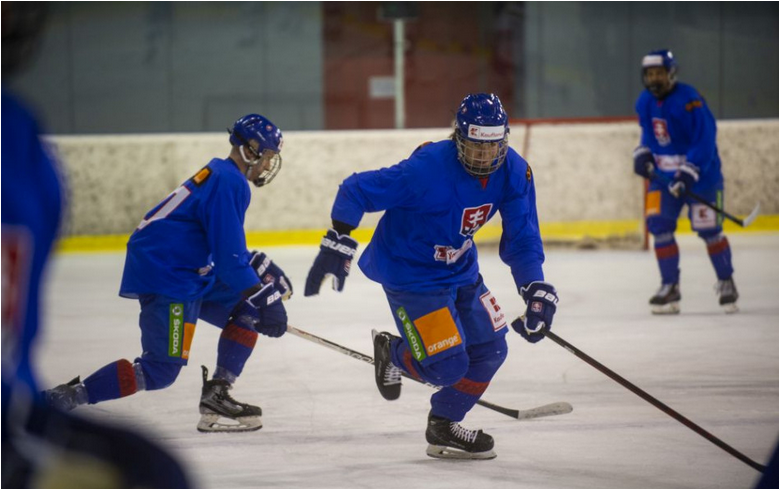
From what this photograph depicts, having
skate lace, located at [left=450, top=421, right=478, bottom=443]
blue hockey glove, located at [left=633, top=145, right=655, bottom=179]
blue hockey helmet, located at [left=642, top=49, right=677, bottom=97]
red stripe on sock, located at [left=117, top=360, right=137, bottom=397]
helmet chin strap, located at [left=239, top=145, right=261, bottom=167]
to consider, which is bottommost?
skate lace, located at [left=450, top=421, right=478, bottom=443]

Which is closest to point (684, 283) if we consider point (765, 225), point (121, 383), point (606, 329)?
point (606, 329)

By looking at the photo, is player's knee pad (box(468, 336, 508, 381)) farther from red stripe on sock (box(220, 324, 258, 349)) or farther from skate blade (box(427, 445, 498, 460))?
red stripe on sock (box(220, 324, 258, 349))

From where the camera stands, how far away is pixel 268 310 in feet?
11.8

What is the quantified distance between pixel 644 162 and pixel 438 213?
2.97 m

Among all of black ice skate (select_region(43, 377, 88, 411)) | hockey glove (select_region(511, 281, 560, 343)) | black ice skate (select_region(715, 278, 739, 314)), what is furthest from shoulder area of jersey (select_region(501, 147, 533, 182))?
black ice skate (select_region(715, 278, 739, 314))

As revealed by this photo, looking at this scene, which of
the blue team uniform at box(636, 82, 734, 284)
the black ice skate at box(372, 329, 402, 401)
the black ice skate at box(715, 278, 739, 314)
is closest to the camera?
the black ice skate at box(372, 329, 402, 401)

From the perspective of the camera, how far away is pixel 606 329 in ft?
18.2

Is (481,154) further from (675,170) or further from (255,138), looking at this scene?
(675,170)

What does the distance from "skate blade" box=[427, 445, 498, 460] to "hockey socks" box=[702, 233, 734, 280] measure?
9.55 ft

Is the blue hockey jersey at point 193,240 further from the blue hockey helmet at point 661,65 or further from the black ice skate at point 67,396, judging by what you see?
the blue hockey helmet at point 661,65

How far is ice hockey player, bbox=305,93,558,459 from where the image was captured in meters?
3.38

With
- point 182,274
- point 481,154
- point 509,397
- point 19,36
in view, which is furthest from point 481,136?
point 19,36

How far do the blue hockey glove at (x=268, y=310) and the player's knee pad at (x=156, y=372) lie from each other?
0.95 feet

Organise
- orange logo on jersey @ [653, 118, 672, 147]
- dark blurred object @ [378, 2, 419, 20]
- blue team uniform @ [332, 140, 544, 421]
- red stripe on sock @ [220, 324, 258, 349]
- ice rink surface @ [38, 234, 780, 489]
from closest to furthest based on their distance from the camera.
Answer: ice rink surface @ [38, 234, 780, 489], blue team uniform @ [332, 140, 544, 421], red stripe on sock @ [220, 324, 258, 349], orange logo on jersey @ [653, 118, 672, 147], dark blurred object @ [378, 2, 419, 20]
